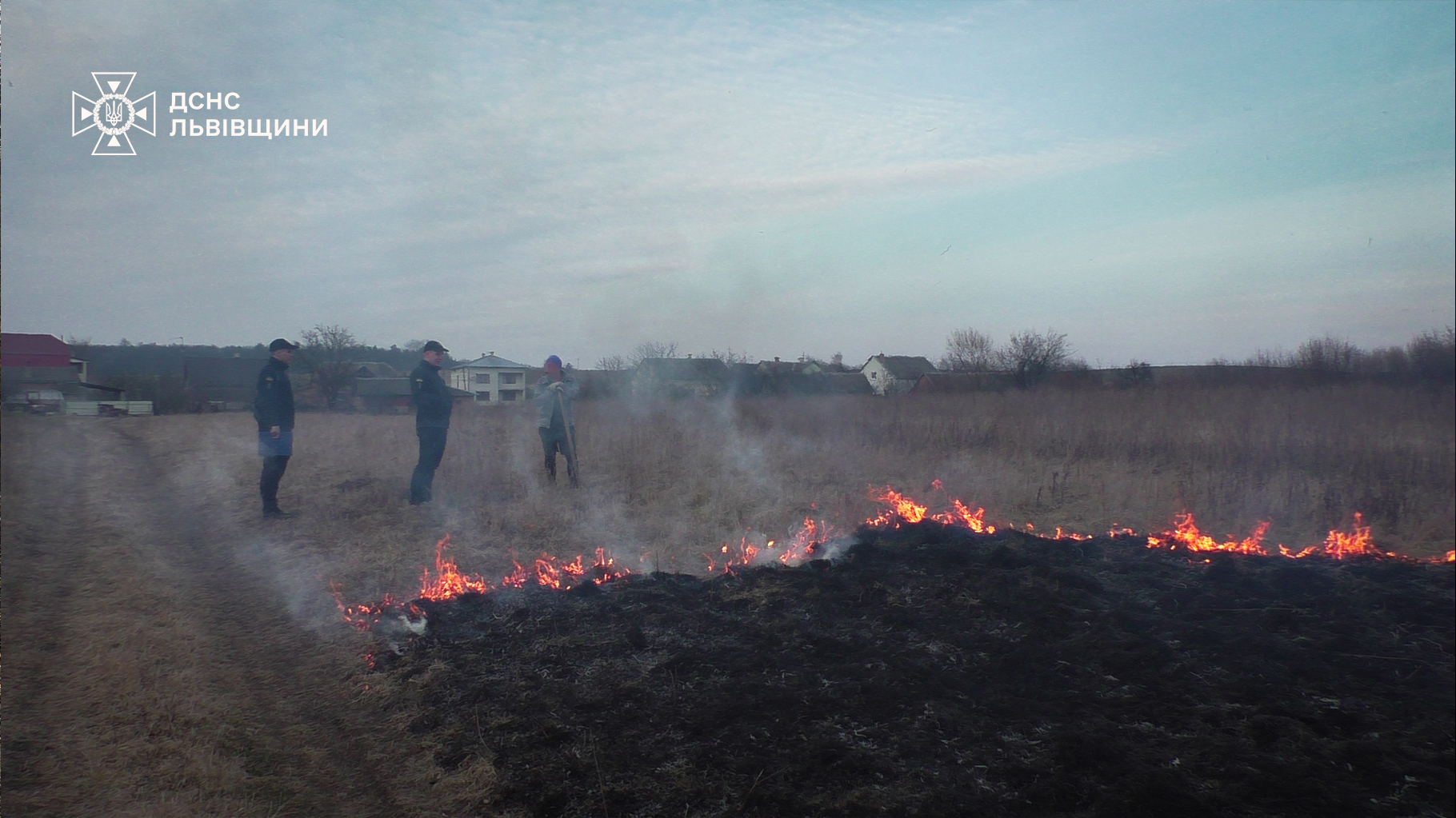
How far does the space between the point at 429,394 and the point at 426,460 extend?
927 millimetres

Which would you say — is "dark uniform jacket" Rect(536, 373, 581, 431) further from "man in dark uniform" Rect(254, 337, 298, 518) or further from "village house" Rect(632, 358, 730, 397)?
"village house" Rect(632, 358, 730, 397)

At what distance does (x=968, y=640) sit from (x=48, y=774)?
5622 millimetres

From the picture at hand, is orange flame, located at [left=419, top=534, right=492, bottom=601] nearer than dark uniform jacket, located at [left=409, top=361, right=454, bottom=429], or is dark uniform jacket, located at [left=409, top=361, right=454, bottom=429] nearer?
→ orange flame, located at [left=419, top=534, right=492, bottom=601]

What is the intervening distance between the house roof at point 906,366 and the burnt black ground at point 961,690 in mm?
15786

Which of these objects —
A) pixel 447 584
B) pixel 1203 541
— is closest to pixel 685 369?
pixel 447 584

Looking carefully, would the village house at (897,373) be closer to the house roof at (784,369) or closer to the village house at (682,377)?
the house roof at (784,369)

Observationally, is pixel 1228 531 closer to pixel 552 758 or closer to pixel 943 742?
pixel 943 742

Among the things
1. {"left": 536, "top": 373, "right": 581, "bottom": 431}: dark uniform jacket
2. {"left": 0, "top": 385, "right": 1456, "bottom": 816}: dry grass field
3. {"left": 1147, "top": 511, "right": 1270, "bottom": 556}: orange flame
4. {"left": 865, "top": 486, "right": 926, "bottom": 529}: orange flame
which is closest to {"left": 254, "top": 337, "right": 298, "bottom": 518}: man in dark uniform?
{"left": 0, "top": 385, "right": 1456, "bottom": 816}: dry grass field

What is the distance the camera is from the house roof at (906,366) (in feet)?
74.3

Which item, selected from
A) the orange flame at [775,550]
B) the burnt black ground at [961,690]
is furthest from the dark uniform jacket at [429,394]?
the orange flame at [775,550]

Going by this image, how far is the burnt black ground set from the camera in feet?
11.4

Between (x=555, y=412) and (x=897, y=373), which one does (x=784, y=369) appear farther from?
(x=555, y=412)

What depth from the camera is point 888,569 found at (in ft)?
22.9

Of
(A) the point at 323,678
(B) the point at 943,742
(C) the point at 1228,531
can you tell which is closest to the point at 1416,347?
(B) the point at 943,742
